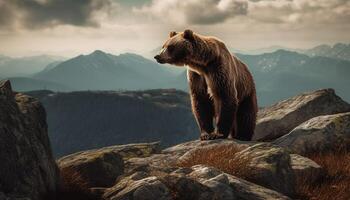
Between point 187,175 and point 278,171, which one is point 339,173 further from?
point 187,175

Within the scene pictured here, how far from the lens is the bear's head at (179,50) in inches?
568

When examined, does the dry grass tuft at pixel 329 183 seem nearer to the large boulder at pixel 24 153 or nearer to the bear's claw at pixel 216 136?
the bear's claw at pixel 216 136

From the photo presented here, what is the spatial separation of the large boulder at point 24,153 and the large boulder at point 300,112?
13.6 meters

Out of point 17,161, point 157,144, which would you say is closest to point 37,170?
point 17,161

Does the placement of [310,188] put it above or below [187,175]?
below

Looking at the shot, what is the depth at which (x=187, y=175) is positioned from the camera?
314 inches

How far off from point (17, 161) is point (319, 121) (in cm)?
1136

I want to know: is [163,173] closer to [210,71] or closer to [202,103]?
[210,71]

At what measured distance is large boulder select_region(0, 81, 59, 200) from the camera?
273 inches

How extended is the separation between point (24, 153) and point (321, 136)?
1031cm

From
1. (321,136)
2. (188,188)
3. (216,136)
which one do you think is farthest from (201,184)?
(321,136)

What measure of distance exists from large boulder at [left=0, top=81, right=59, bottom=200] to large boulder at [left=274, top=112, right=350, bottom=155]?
8.60m

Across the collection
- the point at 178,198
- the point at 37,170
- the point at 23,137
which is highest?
the point at 23,137

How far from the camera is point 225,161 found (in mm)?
9516
